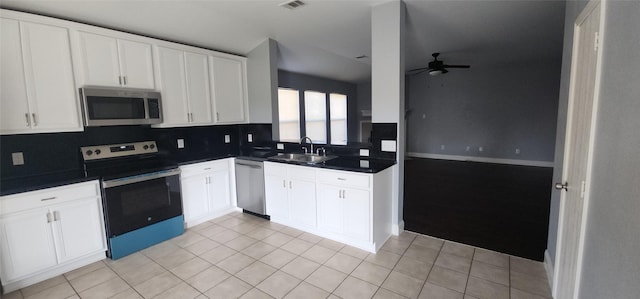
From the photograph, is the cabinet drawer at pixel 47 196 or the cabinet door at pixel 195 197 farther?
the cabinet door at pixel 195 197

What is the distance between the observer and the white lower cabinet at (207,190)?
3533 mm

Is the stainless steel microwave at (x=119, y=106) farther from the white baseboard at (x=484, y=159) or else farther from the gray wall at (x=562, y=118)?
the white baseboard at (x=484, y=159)

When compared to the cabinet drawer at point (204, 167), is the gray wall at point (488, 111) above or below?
above

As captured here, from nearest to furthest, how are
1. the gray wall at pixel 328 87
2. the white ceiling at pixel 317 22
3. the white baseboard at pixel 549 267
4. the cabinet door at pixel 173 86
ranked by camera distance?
1. the white baseboard at pixel 549 267
2. the white ceiling at pixel 317 22
3. the cabinet door at pixel 173 86
4. the gray wall at pixel 328 87

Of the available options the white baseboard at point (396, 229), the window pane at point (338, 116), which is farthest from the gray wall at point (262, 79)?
the window pane at point (338, 116)

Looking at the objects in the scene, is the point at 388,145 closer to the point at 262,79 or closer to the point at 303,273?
the point at 303,273

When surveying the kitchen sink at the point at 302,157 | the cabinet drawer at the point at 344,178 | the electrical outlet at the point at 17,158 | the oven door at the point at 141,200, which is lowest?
the oven door at the point at 141,200

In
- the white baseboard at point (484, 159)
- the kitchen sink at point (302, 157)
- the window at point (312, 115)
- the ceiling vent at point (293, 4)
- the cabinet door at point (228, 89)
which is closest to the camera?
the ceiling vent at point (293, 4)

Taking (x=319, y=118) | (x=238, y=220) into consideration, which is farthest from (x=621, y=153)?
Answer: (x=319, y=118)

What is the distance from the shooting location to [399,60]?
299 centimetres

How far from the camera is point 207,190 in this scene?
3.76m

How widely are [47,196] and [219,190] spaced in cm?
179

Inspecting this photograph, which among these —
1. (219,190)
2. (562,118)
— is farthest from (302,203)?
(562,118)

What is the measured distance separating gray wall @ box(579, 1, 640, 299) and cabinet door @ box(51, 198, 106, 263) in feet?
12.4
